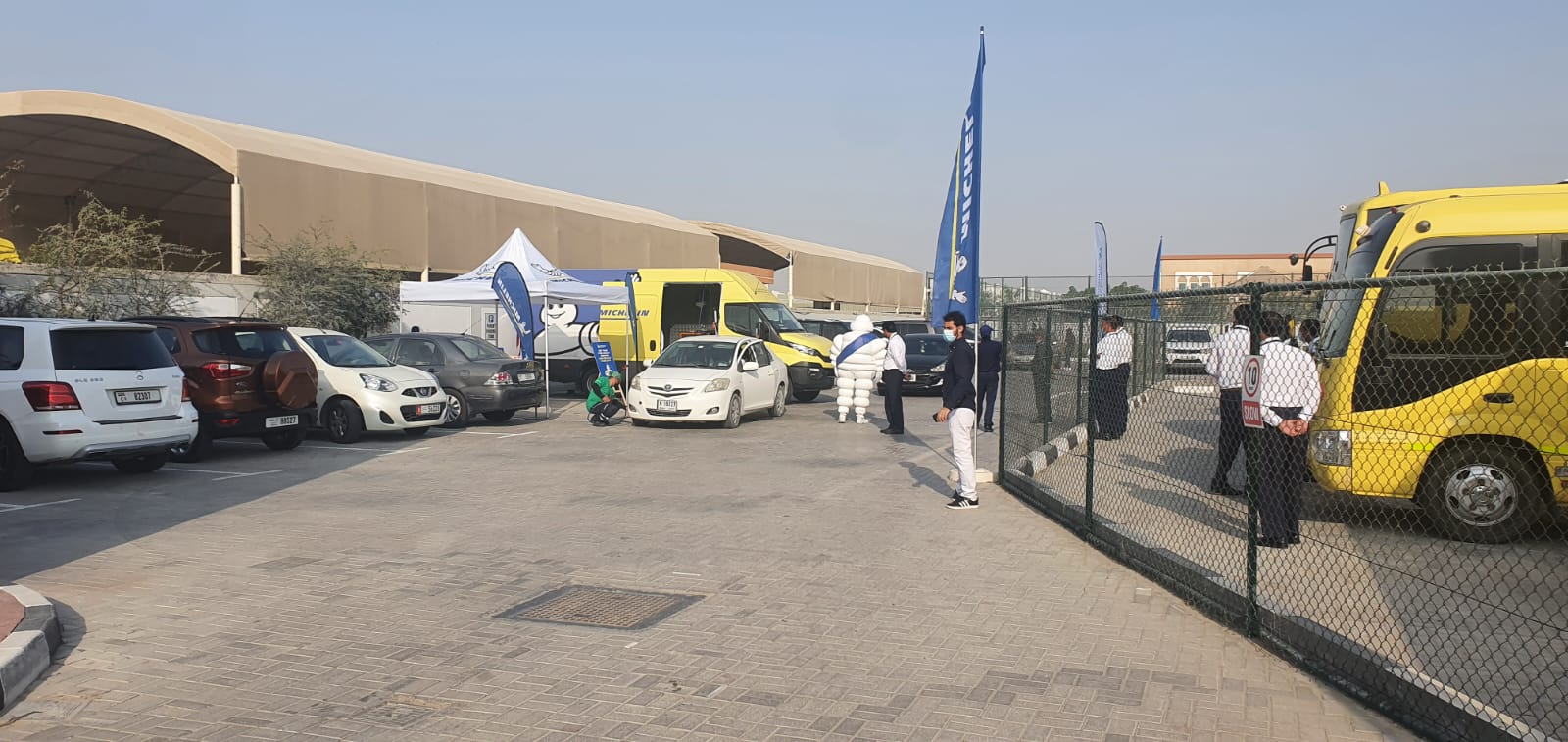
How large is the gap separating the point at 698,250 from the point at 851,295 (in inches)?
639

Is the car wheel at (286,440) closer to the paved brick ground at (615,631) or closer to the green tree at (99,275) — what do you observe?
the paved brick ground at (615,631)

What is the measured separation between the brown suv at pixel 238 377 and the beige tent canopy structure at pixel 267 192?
46.2 ft

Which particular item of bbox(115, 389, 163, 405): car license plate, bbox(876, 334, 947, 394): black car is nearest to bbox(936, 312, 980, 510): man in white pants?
bbox(115, 389, 163, 405): car license plate

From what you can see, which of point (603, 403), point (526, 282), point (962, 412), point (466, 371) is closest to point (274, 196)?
point (526, 282)

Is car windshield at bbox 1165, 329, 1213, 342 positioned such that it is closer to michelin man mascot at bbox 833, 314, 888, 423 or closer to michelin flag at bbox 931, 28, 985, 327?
michelin flag at bbox 931, 28, 985, 327

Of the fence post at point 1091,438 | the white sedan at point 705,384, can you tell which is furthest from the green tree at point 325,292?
the fence post at point 1091,438

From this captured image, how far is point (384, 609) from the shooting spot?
6668 mm

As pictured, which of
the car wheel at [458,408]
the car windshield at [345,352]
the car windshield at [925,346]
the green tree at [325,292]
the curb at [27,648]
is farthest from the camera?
the car windshield at [925,346]

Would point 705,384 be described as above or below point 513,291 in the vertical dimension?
below

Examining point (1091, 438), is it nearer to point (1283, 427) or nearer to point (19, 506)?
point (1283, 427)

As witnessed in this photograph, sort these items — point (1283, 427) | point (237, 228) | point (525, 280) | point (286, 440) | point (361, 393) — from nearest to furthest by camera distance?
point (1283, 427) → point (286, 440) → point (361, 393) → point (525, 280) → point (237, 228)

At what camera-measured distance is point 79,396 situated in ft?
35.3

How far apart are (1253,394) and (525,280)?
15390mm

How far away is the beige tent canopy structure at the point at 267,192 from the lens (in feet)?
88.7
